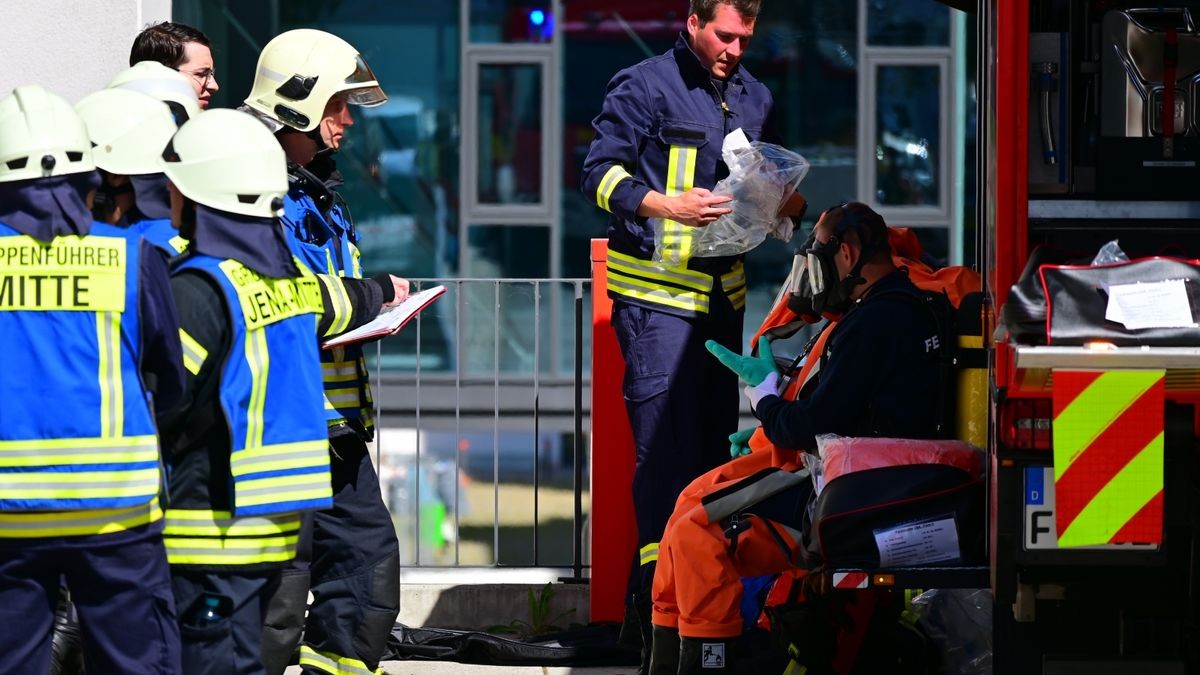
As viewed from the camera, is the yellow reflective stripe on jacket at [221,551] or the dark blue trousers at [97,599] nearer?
the dark blue trousers at [97,599]

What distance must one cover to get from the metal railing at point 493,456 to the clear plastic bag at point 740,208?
102cm

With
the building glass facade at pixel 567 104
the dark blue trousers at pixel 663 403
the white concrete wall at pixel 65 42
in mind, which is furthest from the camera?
the building glass facade at pixel 567 104

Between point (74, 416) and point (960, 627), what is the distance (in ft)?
8.64

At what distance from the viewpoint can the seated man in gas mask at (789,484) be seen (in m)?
4.88

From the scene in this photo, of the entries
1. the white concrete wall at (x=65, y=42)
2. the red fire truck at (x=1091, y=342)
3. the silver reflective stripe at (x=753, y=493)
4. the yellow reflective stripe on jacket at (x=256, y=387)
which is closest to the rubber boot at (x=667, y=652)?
the silver reflective stripe at (x=753, y=493)

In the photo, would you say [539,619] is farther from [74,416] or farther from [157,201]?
[74,416]

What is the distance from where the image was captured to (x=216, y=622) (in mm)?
3883

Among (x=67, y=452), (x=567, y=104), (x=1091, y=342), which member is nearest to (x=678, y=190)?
(x=1091, y=342)

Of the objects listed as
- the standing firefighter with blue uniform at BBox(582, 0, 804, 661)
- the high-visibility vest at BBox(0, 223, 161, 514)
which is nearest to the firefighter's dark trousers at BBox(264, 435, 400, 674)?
the standing firefighter with blue uniform at BBox(582, 0, 804, 661)

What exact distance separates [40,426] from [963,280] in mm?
2578

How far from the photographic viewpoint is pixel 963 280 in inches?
203

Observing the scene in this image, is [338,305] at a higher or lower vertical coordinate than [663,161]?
lower

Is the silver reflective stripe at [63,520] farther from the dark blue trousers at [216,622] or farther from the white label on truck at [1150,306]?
the white label on truck at [1150,306]

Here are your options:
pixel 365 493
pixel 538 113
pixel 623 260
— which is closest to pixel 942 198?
pixel 538 113
